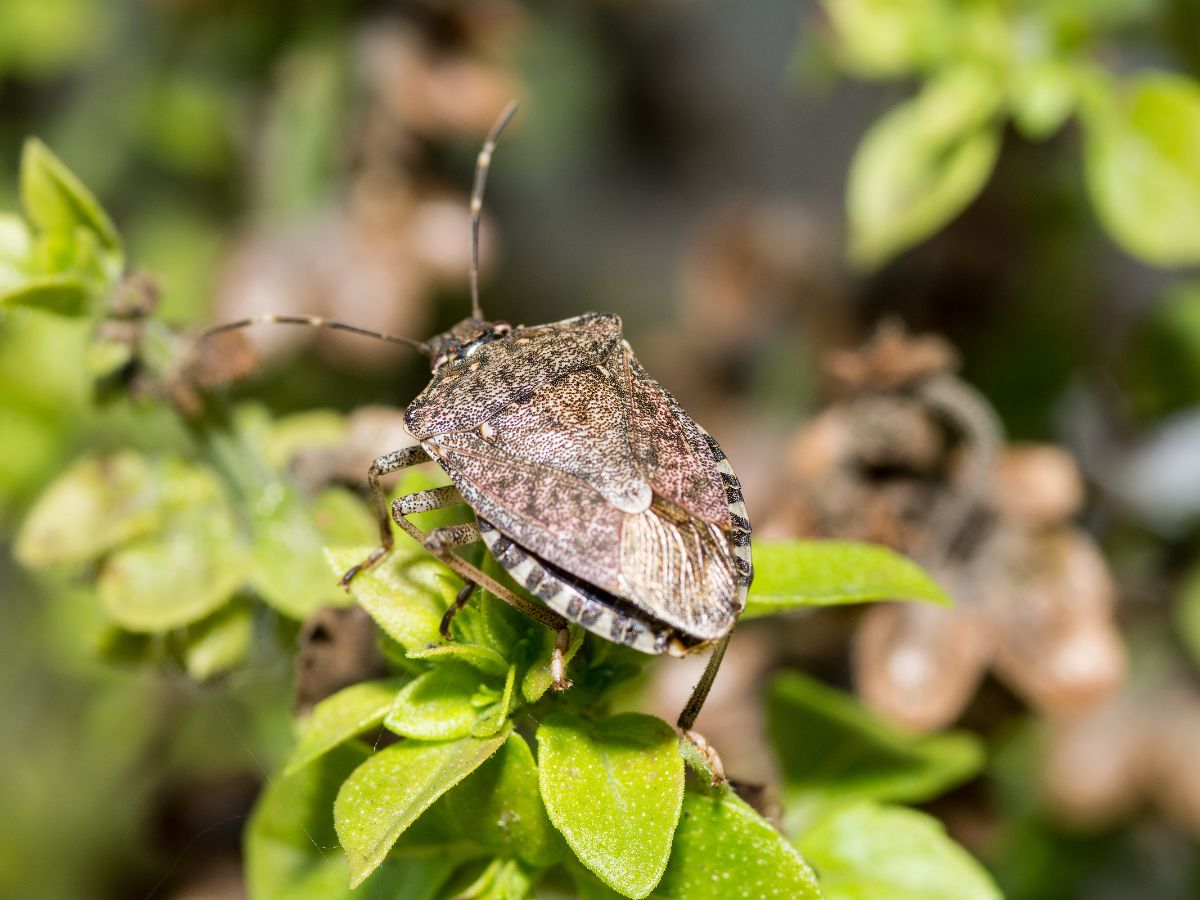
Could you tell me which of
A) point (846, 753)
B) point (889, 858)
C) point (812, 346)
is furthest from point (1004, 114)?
point (889, 858)

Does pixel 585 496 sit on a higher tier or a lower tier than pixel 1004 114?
lower

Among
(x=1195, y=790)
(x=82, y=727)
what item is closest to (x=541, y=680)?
(x=1195, y=790)

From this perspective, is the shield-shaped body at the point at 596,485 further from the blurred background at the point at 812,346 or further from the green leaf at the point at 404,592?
the blurred background at the point at 812,346

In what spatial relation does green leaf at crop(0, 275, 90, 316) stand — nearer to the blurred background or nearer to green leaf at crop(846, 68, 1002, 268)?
the blurred background

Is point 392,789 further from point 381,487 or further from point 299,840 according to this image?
point 381,487

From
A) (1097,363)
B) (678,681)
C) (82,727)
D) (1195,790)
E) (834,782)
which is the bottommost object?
(82,727)

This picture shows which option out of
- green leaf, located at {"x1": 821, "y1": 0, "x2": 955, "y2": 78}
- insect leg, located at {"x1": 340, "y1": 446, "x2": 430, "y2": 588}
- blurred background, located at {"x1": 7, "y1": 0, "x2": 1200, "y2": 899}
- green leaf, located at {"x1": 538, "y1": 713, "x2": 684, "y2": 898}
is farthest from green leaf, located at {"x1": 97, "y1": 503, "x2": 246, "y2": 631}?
green leaf, located at {"x1": 821, "y1": 0, "x2": 955, "y2": 78}

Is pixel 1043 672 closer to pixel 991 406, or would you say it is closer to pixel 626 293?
pixel 991 406
